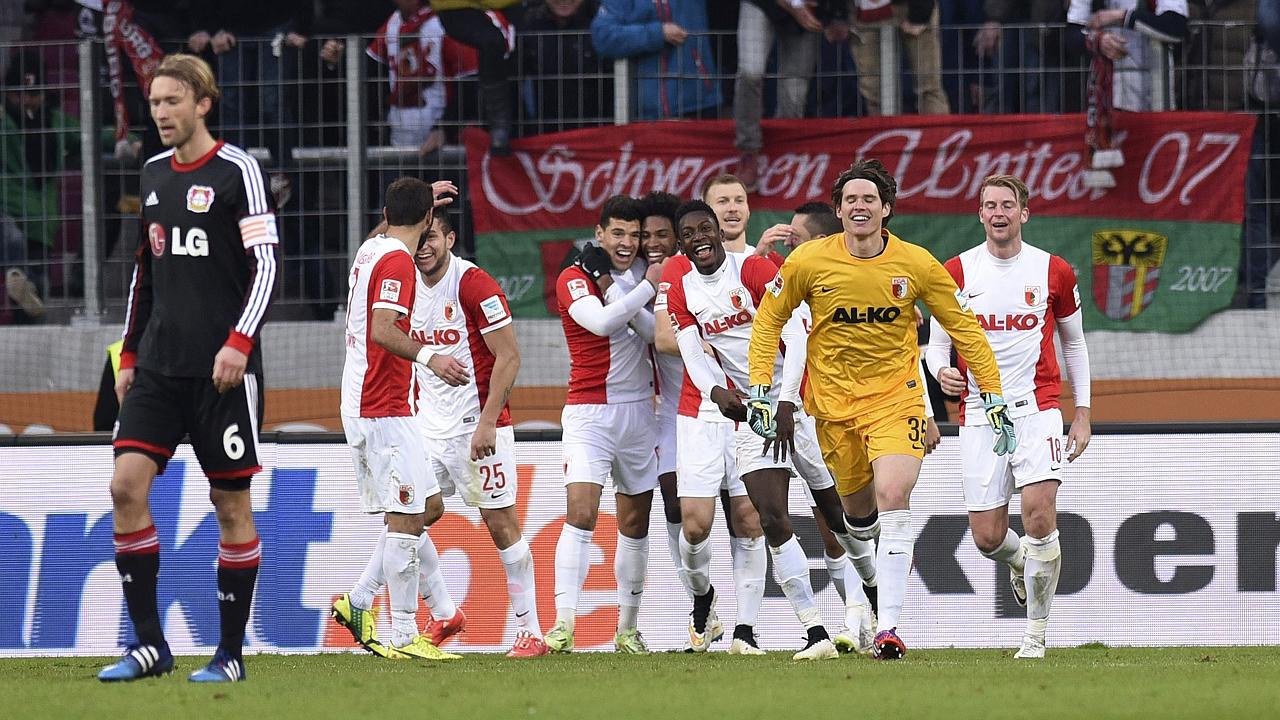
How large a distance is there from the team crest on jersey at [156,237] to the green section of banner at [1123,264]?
6.50 m

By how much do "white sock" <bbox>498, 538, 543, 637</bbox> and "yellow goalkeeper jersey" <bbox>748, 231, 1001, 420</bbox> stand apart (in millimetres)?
1951

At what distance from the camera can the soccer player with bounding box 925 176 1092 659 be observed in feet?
27.9

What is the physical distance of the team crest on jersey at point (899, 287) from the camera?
769 centimetres

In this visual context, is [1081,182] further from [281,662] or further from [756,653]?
[281,662]

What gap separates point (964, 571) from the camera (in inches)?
382

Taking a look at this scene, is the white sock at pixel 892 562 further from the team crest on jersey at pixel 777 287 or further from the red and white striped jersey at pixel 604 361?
the red and white striped jersey at pixel 604 361

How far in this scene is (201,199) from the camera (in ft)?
21.0

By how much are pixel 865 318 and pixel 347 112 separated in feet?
21.2

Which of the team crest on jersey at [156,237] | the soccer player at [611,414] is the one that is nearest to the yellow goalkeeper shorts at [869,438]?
the soccer player at [611,414]

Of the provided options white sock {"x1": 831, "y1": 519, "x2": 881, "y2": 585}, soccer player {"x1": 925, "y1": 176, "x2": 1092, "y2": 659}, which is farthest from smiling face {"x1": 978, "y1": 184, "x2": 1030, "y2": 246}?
white sock {"x1": 831, "y1": 519, "x2": 881, "y2": 585}

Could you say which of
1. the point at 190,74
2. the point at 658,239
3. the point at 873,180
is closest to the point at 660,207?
the point at 658,239

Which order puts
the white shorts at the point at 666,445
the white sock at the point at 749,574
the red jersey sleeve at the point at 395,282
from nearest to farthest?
1. the red jersey sleeve at the point at 395,282
2. the white sock at the point at 749,574
3. the white shorts at the point at 666,445

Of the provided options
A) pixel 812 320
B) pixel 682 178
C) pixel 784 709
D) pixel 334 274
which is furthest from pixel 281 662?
pixel 682 178

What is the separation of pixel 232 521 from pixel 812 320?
2.67 metres
